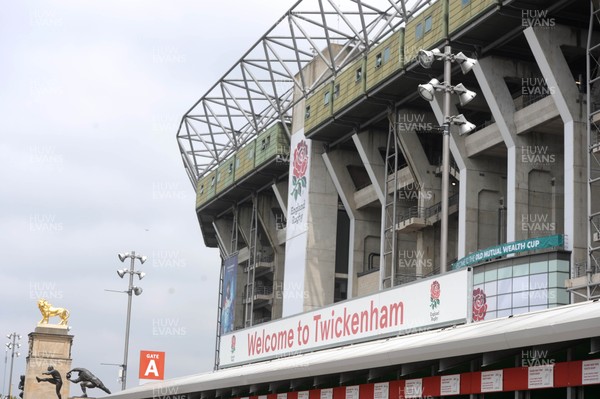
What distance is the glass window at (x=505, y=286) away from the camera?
48628 mm

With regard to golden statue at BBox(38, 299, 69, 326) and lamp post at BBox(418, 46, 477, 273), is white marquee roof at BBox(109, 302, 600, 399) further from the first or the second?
golden statue at BBox(38, 299, 69, 326)

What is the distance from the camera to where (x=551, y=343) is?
61.4 feet

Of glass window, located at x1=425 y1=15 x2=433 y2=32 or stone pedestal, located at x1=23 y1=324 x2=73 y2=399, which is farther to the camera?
stone pedestal, located at x1=23 y1=324 x2=73 y2=399

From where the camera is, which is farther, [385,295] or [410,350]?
[385,295]

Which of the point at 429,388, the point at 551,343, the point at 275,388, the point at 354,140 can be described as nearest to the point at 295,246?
the point at 354,140

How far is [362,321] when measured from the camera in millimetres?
38375

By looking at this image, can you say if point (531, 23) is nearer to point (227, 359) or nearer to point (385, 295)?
point (385, 295)

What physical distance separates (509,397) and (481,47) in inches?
1320

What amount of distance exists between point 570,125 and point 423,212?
15.2 metres

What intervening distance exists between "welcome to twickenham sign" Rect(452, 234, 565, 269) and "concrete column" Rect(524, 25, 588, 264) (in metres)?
0.64

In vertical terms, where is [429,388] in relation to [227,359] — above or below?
below

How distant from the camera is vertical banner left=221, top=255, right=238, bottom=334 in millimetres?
90688

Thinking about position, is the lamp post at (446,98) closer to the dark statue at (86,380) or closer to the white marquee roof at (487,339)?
the white marquee roof at (487,339)

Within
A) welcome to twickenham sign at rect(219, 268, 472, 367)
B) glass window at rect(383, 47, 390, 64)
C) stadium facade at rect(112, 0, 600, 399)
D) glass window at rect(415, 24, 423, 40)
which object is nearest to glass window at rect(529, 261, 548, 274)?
stadium facade at rect(112, 0, 600, 399)
